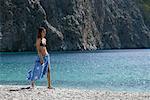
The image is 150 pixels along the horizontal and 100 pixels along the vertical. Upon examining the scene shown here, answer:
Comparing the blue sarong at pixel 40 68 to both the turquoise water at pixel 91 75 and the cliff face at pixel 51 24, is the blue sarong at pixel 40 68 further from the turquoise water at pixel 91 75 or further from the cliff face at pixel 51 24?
the cliff face at pixel 51 24

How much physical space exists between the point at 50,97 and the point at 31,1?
138 m

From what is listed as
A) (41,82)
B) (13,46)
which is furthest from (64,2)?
(41,82)

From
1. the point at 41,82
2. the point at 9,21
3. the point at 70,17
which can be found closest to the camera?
the point at 41,82

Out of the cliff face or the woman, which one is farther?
the cliff face

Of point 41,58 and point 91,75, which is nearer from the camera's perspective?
point 41,58

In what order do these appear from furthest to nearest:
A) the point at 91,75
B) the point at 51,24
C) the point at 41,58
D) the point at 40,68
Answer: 1. the point at 51,24
2. the point at 91,75
3. the point at 40,68
4. the point at 41,58

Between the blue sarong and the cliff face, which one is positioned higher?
the cliff face

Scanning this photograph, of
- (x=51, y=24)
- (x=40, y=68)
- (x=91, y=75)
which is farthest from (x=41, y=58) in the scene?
(x=51, y=24)

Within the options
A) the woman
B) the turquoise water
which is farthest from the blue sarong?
the turquoise water

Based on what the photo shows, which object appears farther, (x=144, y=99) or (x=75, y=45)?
(x=75, y=45)

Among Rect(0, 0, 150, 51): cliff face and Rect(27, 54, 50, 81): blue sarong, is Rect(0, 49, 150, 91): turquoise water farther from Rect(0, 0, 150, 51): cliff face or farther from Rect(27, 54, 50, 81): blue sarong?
Rect(0, 0, 150, 51): cliff face

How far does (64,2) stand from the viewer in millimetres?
169000

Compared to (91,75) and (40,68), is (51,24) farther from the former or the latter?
(40,68)

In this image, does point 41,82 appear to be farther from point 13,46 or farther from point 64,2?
point 64,2
